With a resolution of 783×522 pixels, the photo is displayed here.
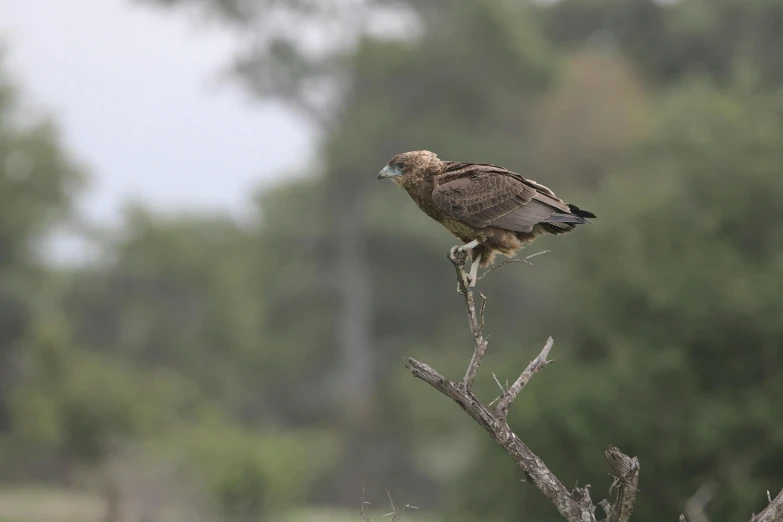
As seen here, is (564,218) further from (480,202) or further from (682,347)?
(682,347)

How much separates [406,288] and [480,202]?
1475 inches

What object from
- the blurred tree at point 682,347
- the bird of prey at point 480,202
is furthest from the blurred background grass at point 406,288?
the bird of prey at point 480,202

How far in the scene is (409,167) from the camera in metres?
6.55

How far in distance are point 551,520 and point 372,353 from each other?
2558cm

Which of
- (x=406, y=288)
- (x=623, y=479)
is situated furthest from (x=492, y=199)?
(x=406, y=288)

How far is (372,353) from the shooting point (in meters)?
44.1

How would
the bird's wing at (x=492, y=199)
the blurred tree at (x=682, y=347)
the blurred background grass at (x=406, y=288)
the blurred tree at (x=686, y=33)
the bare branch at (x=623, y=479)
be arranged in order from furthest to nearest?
the blurred tree at (x=686, y=33) → the blurred background grass at (x=406, y=288) → the blurred tree at (x=682, y=347) → the bird's wing at (x=492, y=199) → the bare branch at (x=623, y=479)

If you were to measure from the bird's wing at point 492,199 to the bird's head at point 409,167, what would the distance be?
96 millimetres

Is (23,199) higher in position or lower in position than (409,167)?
higher

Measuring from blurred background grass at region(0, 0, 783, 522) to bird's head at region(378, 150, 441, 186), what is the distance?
12.1 meters

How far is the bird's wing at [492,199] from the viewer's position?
20.8 feet

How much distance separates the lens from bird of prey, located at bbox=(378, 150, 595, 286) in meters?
6.35

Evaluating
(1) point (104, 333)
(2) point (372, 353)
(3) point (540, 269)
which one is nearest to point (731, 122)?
(3) point (540, 269)

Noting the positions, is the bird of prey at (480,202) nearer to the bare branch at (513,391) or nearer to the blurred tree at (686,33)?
the bare branch at (513,391)
